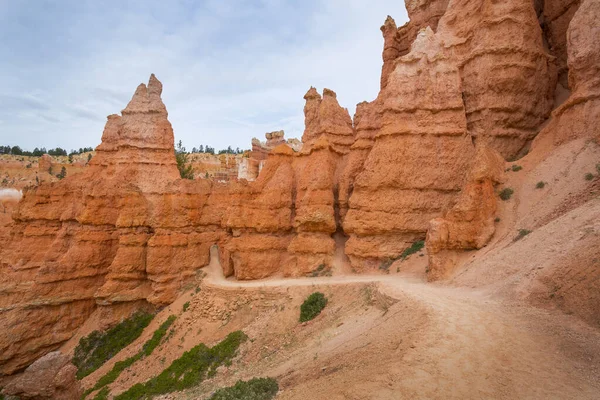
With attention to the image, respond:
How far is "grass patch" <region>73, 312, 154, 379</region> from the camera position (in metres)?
20.4

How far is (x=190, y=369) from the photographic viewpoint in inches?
647

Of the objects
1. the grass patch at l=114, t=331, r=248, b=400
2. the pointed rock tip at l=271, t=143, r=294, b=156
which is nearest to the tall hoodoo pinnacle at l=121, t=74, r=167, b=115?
the pointed rock tip at l=271, t=143, r=294, b=156

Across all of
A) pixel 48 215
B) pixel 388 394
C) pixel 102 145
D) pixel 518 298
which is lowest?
pixel 388 394

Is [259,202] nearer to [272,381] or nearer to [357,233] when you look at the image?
[357,233]

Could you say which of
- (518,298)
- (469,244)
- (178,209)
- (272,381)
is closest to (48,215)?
(178,209)

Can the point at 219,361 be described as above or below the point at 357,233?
below

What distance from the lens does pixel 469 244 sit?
15.2 m

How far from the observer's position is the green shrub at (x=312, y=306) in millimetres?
15875

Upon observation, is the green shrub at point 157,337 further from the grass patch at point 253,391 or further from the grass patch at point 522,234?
the grass patch at point 522,234

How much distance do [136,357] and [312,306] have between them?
1041 centimetres

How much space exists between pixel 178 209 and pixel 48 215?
30.1 feet

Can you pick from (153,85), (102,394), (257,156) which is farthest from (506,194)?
(257,156)

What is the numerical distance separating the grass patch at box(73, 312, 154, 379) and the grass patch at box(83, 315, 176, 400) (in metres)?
1.52

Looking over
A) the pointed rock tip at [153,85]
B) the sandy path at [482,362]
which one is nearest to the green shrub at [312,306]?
the sandy path at [482,362]
